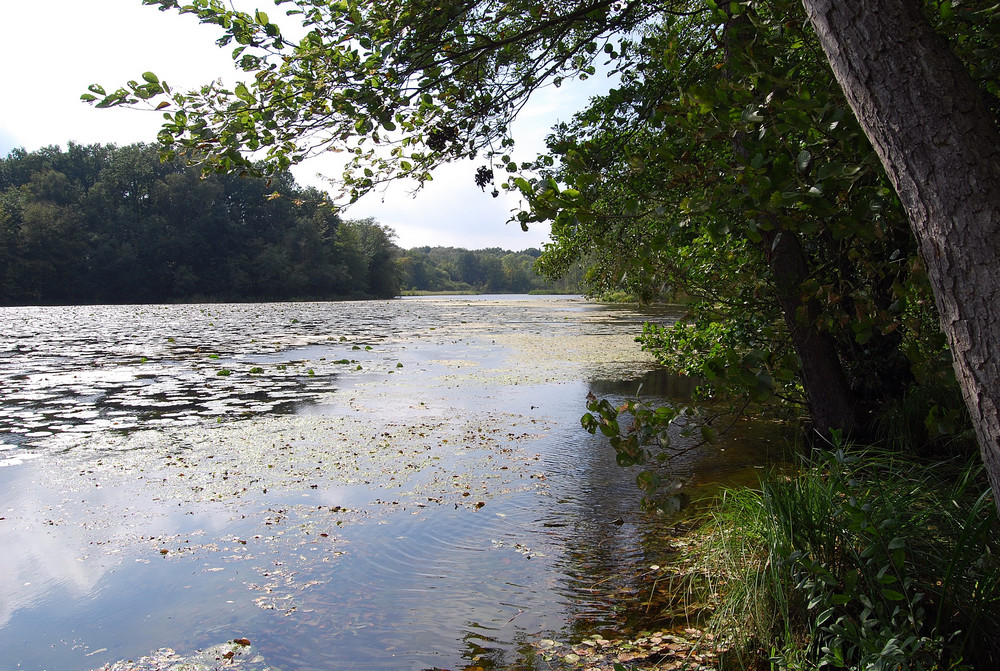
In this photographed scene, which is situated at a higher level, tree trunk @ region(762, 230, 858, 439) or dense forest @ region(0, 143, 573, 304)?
dense forest @ region(0, 143, 573, 304)

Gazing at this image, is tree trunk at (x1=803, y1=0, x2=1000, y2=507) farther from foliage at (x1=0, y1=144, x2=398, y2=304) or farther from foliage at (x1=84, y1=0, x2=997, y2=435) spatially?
foliage at (x1=0, y1=144, x2=398, y2=304)

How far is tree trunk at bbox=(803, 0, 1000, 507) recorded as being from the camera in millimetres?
1822

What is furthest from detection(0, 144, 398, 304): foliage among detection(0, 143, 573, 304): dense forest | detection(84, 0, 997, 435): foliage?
detection(84, 0, 997, 435): foliage

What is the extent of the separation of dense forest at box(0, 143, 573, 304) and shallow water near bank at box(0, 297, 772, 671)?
50.8 m

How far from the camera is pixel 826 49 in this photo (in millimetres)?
2121

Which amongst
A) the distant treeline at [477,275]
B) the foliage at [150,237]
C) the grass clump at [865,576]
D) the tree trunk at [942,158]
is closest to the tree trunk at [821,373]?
the grass clump at [865,576]

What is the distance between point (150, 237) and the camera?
67938mm

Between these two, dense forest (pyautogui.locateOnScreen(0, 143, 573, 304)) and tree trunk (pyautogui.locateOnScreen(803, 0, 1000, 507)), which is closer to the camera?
tree trunk (pyautogui.locateOnScreen(803, 0, 1000, 507))

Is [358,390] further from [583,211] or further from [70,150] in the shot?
[70,150]

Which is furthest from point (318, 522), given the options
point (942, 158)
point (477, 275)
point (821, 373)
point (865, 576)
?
point (477, 275)

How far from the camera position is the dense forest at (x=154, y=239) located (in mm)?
59438

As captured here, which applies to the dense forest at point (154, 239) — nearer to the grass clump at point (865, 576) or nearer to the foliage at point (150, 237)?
the foliage at point (150, 237)

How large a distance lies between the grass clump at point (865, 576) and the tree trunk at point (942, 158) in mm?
716

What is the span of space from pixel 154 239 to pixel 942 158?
76096mm
